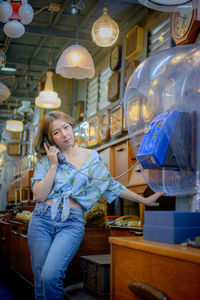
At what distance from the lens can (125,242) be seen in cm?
148

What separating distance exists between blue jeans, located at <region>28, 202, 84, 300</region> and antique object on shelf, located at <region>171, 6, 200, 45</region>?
204 cm

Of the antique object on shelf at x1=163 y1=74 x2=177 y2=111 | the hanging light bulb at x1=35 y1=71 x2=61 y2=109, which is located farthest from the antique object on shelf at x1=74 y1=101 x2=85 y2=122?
the antique object on shelf at x1=163 y1=74 x2=177 y2=111

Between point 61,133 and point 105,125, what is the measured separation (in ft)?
9.42

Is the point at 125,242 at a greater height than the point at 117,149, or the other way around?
the point at 117,149

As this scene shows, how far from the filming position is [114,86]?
216 inches

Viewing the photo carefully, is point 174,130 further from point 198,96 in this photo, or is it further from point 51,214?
point 51,214

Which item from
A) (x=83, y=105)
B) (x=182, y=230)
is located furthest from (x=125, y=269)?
(x=83, y=105)

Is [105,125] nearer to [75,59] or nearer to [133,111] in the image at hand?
[75,59]

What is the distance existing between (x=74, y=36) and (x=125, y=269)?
5.33 m

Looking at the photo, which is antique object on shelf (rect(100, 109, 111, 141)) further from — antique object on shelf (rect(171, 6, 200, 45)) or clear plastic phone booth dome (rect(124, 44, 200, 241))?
clear plastic phone booth dome (rect(124, 44, 200, 241))

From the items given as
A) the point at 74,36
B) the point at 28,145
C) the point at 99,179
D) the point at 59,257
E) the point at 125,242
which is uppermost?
the point at 74,36

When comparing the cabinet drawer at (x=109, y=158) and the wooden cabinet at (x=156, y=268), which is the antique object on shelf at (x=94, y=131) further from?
the wooden cabinet at (x=156, y=268)

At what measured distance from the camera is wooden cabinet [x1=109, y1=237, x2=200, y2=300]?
113 cm

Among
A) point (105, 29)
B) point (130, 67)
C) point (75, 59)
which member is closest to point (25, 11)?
point (75, 59)
